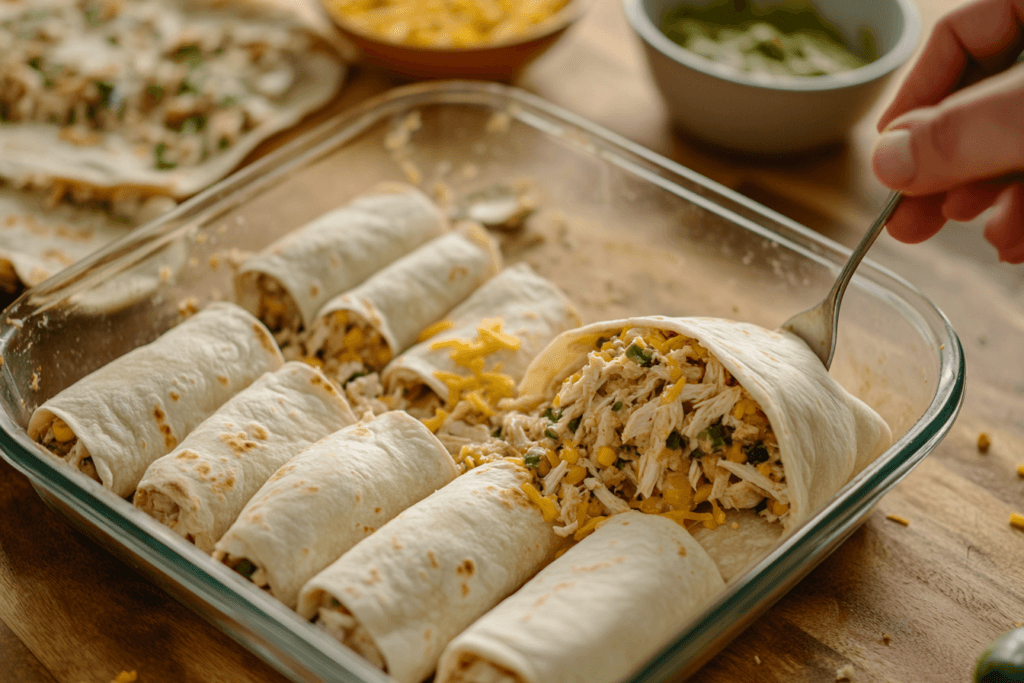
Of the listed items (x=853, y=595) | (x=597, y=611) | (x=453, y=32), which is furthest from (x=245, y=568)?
(x=453, y=32)

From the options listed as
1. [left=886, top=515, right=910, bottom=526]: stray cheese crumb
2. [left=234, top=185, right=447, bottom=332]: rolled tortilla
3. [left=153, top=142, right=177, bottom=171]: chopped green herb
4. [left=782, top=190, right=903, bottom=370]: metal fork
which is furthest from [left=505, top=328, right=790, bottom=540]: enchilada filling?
[left=153, top=142, right=177, bottom=171]: chopped green herb

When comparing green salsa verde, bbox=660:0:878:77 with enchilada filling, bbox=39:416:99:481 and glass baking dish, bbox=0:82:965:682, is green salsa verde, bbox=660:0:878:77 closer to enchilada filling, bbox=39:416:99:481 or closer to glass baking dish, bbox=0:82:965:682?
glass baking dish, bbox=0:82:965:682

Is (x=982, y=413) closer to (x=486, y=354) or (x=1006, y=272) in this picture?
(x=1006, y=272)

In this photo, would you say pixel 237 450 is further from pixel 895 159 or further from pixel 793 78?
pixel 793 78

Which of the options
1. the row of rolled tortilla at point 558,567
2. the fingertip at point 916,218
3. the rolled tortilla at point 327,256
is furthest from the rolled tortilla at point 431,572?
the fingertip at point 916,218

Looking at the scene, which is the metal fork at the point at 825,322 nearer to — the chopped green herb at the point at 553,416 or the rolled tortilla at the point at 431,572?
the chopped green herb at the point at 553,416

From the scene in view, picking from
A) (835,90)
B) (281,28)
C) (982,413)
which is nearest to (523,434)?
(982,413)
